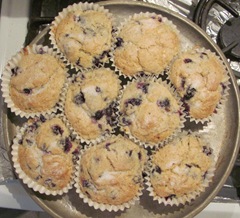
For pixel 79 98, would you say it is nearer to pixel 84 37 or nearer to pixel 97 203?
pixel 84 37

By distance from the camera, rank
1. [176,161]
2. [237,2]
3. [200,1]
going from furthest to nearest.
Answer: [237,2], [200,1], [176,161]

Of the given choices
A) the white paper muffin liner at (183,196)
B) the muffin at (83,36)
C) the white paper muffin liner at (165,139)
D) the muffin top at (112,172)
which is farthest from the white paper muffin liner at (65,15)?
the white paper muffin liner at (183,196)

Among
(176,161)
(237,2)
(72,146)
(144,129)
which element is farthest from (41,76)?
(237,2)

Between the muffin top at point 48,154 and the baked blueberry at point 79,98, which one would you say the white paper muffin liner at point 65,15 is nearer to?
the baked blueberry at point 79,98

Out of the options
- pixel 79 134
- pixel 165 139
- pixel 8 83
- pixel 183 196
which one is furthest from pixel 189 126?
pixel 8 83

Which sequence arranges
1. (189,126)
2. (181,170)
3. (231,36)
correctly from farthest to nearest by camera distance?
(231,36)
(189,126)
(181,170)

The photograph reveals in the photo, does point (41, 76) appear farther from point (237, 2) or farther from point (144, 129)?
point (237, 2)
